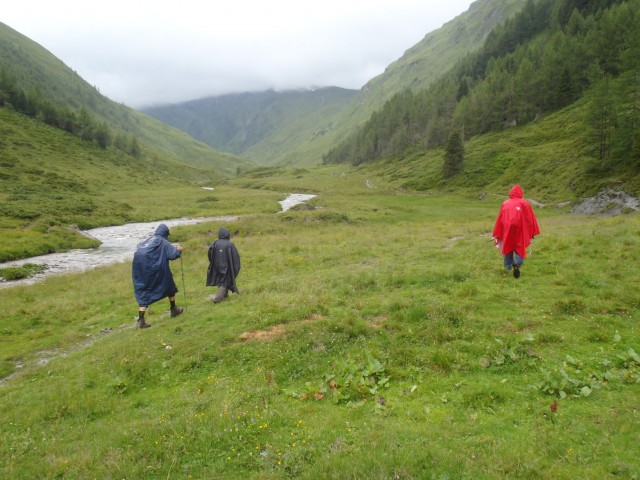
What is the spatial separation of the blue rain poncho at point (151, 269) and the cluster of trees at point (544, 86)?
2401 inches

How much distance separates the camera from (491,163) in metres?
89.8

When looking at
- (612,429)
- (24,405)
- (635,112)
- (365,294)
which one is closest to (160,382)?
(24,405)

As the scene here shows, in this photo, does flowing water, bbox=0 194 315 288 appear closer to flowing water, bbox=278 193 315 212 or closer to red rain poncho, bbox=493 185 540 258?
flowing water, bbox=278 193 315 212

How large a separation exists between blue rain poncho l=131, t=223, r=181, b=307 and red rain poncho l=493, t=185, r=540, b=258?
14.3 m

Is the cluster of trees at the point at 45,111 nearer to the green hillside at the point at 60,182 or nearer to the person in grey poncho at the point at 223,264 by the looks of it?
the green hillside at the point at 60,182

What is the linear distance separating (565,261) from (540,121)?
104816 mm

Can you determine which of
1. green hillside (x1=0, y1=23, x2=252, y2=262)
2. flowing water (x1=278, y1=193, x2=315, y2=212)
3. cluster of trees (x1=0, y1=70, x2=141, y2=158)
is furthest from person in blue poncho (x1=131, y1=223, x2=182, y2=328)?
cluster of trees (x1=0, y1=70, x2=141, y2=158)

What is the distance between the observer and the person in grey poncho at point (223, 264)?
17.0 meters

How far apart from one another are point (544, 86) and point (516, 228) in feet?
378

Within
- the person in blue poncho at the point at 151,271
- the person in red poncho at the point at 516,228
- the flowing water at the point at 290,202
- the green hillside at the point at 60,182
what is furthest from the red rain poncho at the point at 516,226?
the flowing water at the point at 290,202

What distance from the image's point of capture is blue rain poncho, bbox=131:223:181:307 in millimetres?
15219

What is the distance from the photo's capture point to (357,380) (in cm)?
905

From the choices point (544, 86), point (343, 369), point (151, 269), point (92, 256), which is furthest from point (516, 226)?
point (544, 86)

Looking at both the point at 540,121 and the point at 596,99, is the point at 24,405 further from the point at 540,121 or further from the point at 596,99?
the point at 540,121
